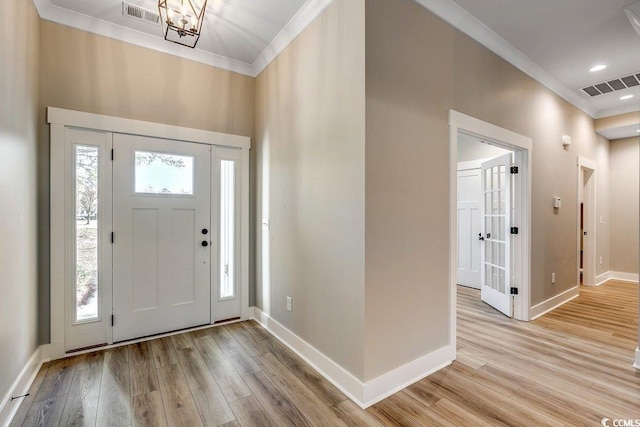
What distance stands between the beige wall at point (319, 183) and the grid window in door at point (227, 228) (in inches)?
17.0

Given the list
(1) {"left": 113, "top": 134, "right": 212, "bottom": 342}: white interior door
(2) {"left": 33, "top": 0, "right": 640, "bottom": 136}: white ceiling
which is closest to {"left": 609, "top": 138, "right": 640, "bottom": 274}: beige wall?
(2) {"left": 33, "top": 0, "right": 640, "bottom": 136}: white ceiling

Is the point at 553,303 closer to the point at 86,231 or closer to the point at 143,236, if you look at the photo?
the point at 143,236

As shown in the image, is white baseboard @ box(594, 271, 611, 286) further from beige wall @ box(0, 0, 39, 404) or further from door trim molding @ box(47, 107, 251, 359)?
beige wall @ box(0, 0, 39, 404)

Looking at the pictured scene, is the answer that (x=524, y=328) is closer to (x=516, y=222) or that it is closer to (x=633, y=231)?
(x=516, y=222)

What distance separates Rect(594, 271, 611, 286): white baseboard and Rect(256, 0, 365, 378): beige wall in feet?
18.6

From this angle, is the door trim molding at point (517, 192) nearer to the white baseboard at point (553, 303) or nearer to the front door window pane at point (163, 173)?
the white baseboard at point (553, 303)

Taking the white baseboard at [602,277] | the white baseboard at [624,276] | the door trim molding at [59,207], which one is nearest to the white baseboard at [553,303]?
the white baseboard at [602,277]

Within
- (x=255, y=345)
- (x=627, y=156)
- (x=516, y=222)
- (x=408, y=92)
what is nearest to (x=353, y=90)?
(x=408, y=92)

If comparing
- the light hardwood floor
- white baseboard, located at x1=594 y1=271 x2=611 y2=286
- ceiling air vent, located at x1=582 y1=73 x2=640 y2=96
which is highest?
ceiling air vent, located at x1=582 y1=73 x2=640 y2=96

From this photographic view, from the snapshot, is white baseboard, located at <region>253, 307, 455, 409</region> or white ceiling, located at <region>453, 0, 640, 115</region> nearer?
white baseboard, located at <region>253, 307, 455, 409</region>

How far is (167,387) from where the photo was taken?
211 cm

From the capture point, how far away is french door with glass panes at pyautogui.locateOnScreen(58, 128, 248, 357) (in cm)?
259

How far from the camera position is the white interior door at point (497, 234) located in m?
3.51

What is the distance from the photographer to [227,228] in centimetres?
338
